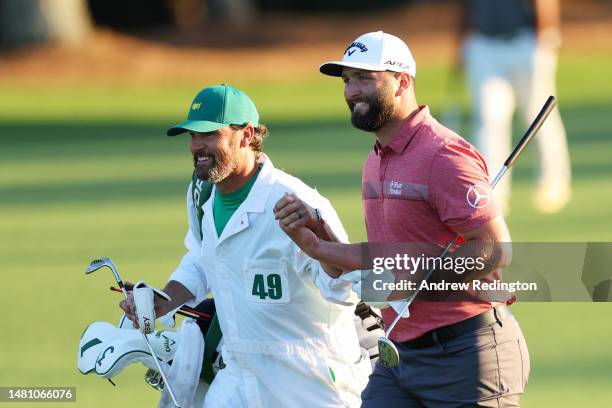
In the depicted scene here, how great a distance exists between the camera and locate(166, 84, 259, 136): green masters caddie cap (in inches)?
→ 297

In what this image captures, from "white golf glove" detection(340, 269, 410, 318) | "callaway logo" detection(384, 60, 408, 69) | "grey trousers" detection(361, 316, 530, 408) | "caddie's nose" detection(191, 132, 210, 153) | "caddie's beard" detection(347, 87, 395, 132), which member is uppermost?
"callaway logo" detection(384, 60, 408, 69)

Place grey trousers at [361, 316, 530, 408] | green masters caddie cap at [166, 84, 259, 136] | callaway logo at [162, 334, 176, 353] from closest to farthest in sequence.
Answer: grey trousers at [361, 316, 530, 408] → green masters caddie cap at [166, 84, 259, 136] → callaway logo at [162, 334, 176, 353]

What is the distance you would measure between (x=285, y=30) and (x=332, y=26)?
1.24m

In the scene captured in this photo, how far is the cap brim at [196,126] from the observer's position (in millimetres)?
7480

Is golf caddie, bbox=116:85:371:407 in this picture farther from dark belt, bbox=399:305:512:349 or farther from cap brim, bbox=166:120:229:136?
dark belt, bbox=399:305:512:349

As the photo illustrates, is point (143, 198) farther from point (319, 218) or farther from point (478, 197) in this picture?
point (478, 197)

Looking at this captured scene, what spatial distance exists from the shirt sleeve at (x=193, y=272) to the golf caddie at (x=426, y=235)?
143 centimetres

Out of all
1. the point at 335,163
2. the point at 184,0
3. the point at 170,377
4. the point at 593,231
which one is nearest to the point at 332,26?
the point at 184,0

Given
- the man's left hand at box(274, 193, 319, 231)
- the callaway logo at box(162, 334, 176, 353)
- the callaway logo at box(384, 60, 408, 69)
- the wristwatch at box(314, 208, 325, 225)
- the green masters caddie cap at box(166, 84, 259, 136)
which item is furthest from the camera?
the callaway logo at box(162, 334, 176, 353)

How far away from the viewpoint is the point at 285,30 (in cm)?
3734

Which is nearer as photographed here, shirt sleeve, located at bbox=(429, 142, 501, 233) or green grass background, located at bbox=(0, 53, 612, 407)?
shirt sleeve, located at bbox=(429, 142, 501, 233)

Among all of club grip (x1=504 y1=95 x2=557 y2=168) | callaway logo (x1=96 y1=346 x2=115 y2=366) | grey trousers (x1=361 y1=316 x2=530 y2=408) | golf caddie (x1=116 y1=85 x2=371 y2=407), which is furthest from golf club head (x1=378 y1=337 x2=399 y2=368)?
callaway logo (x1=96 y1=346 x2=115 y2=366)

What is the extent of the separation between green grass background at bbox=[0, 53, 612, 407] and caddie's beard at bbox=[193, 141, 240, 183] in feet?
9.52

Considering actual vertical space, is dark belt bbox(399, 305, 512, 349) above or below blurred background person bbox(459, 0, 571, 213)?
below
